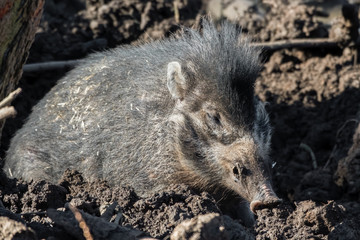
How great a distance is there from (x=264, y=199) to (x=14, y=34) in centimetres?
187

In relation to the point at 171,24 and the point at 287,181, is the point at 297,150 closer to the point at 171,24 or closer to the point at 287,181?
the point at 287,181

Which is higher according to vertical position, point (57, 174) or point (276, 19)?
point (276, 19)

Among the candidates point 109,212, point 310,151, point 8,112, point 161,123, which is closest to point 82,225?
point 109,212

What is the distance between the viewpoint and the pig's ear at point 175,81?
16.9 ft

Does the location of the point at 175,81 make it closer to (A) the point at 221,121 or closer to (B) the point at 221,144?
(A) the point at 221,121

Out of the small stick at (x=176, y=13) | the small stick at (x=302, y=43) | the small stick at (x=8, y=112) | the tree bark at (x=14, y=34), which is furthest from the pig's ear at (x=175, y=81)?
the small stick at (x=176, y=13)

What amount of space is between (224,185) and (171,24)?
3.30 metres

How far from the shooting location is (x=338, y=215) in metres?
4.27

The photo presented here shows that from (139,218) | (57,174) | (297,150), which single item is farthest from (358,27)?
(139,218)

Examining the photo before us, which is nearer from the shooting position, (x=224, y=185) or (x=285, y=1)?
(x=224, y=185)

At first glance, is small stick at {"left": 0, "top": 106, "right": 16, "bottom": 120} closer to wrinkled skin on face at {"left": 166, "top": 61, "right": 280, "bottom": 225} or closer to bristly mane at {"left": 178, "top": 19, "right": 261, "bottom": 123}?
wrinkled skin on face at {"left": 166, "top": 61, "right": 280, "bottom": 225}

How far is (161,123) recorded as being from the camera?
519 centimetres

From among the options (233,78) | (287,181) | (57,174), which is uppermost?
(233,78)

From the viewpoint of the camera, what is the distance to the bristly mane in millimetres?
4793
